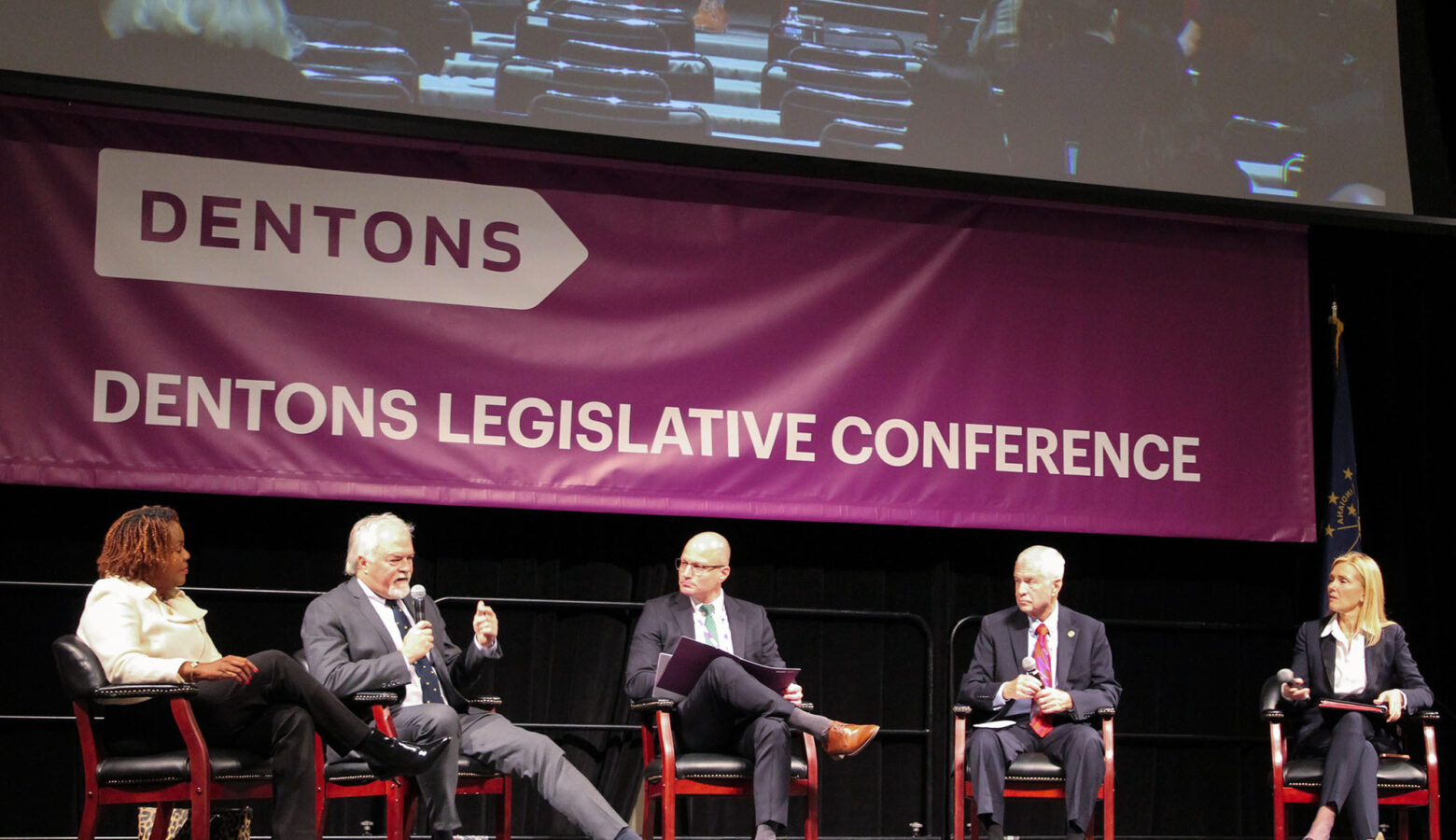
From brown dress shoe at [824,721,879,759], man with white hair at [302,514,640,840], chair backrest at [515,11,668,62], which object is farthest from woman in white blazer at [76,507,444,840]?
chair backrest at [515,11,668,62]

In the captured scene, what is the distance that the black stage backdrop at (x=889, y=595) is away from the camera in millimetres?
4559

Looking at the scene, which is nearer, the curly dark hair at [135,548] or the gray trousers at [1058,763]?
the curly dark hair at [135,548]

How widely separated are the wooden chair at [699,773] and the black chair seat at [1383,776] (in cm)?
147

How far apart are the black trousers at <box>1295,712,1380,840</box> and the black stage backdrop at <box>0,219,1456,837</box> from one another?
921 mm

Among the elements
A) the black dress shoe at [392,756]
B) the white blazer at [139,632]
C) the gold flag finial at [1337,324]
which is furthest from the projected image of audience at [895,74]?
the black dress shoe at [392,756]

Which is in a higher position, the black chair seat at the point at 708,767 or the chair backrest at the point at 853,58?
the chair backrest at the point at 853,58

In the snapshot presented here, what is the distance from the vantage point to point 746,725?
13.3ft

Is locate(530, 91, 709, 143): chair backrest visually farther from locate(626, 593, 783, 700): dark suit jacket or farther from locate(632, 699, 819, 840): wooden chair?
locate(632, 699, 819, 840): wooden chair

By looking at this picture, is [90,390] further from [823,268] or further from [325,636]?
[823,268]

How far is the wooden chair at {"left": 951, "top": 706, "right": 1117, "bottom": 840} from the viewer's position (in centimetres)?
412

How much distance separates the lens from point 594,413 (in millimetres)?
4801

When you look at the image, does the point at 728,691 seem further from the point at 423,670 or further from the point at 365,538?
the point at 365,538

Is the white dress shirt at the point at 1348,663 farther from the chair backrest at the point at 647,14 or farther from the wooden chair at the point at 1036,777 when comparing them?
the chair backrest at the point at 647,14

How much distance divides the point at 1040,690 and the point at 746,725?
87cm
